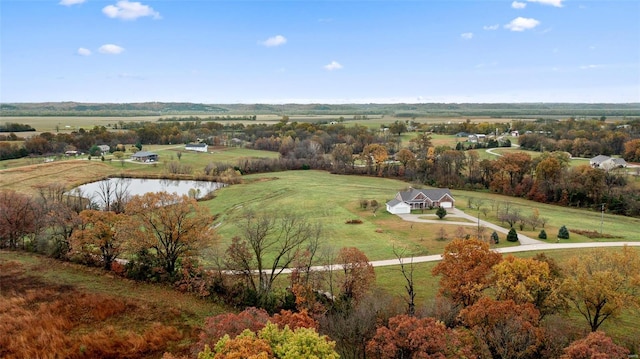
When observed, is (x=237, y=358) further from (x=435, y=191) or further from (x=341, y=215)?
(x=435, y=191)

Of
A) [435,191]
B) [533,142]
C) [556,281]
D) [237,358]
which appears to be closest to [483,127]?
[533,142]

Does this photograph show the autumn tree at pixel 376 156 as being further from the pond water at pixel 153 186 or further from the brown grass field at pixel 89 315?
the brown grass field at pixel 89 315

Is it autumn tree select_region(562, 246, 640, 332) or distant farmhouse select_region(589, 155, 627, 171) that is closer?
autumn tree select_region(562, 246, 640, 332)

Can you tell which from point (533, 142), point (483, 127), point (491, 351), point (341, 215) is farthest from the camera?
point (483, 127)

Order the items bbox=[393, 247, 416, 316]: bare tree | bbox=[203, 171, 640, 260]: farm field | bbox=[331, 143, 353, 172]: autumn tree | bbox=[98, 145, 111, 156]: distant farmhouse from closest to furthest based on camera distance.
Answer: bbox=[393, 247, 416, 316]: bare tree → bbox=[203, 171, 640, 260]: farm field → bbox=[331, 143, 353, 172]: autumn tree → bbox=[98, 145, 111, 156]: distant farmhouse

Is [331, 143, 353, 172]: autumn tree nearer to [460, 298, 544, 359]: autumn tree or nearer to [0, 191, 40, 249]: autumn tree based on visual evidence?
[0, 191, 40, 249]: autumn tree

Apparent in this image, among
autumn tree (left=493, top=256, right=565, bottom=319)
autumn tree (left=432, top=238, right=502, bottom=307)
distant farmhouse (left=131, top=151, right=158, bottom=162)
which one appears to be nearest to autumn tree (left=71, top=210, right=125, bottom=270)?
autumn tree (left=432, top=238, right=502, bottom=307)

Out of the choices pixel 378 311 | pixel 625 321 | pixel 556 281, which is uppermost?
pixel 556 281

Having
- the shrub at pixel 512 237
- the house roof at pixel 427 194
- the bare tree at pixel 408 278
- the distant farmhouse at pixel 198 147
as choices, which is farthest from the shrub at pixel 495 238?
the distant farmhouse at pixel 198 147
